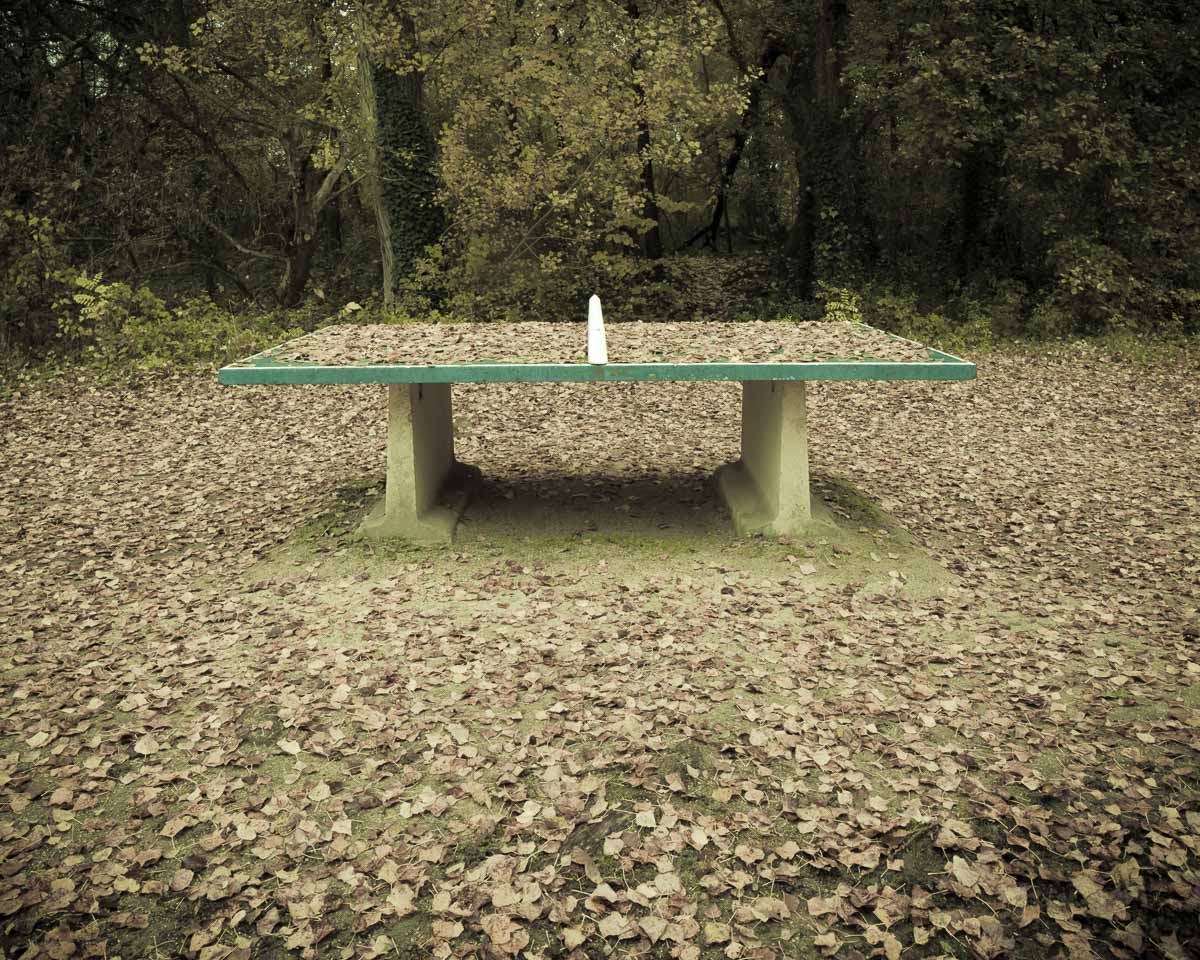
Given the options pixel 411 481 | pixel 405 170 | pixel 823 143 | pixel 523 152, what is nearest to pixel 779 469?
pixel 411 481

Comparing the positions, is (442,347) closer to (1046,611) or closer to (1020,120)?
(1046,611)

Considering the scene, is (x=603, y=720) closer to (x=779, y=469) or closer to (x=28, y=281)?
(x=779, y=469)

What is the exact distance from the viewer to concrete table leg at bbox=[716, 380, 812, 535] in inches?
240

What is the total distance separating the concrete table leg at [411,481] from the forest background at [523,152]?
6250mm

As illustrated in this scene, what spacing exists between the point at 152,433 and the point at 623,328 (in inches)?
188

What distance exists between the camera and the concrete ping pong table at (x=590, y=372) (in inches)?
219

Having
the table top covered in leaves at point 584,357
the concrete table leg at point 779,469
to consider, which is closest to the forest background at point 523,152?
the table top covered in leaves at point 584,357

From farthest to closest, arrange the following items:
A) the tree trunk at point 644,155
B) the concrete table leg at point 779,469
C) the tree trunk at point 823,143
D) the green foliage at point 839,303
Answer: the tree trunk at point 823,143, the green foliage at point 839,303, the tree trunk at point 644,155, the concrete table leg at point 779,469

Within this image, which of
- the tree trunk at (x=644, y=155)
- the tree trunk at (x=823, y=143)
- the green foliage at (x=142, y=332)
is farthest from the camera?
the tree trunk at (x=823, y=143)

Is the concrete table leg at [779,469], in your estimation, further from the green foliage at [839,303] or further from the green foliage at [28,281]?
the green foliage at [28,281]

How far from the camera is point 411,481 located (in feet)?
20.5

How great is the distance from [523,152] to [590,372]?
843cm

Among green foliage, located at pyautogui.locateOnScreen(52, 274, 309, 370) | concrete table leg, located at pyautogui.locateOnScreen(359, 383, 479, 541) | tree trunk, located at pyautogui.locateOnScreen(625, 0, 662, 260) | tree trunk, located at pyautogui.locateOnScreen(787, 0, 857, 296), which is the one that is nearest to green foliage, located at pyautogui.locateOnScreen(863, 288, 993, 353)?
tree trunk, located at pyautogui.locateOnScreen(787, 0, 857, 296)

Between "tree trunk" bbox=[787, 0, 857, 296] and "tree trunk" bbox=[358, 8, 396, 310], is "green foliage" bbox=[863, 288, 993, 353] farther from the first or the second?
"tree trunk" bbox=[358, 8, 396, 310]
